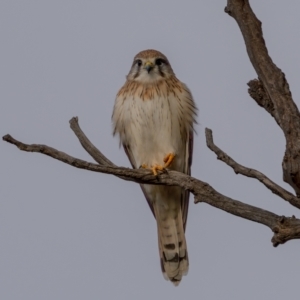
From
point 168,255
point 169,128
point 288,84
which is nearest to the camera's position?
point 288,84

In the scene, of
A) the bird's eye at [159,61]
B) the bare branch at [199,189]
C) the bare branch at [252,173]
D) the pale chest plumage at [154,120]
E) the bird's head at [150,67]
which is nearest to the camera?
the bare branch at [199,189]

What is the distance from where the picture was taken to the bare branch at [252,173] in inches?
154

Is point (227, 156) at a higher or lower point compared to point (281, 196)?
higher

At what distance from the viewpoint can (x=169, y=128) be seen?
582 cm

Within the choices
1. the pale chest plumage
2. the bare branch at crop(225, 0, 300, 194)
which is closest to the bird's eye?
the pale chest plumage

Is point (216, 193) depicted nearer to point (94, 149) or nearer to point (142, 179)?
point (142, 179)

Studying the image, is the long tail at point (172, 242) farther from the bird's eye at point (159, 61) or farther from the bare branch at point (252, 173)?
the bare branch at point (252, 173)

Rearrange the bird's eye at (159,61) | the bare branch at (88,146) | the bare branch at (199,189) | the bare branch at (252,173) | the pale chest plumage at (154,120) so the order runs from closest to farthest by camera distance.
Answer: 1. the bare branch at (199,189)
2. the bare branch at (252,173)
3. the bare branch at (88,146)
4. the pale chest plumage at (154,120)
5. the bird's eye at (159,61)

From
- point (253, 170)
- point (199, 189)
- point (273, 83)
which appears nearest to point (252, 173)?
point (253, 170)

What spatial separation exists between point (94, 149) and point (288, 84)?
1.30 metres

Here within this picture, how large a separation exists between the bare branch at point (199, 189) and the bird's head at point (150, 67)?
66.1 inches

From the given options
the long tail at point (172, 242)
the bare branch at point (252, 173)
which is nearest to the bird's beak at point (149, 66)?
the long tail at point (172, 242)

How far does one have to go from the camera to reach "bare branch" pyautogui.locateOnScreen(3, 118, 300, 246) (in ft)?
12.4

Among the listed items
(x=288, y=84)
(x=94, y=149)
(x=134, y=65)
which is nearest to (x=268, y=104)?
(x=288, y=84)
